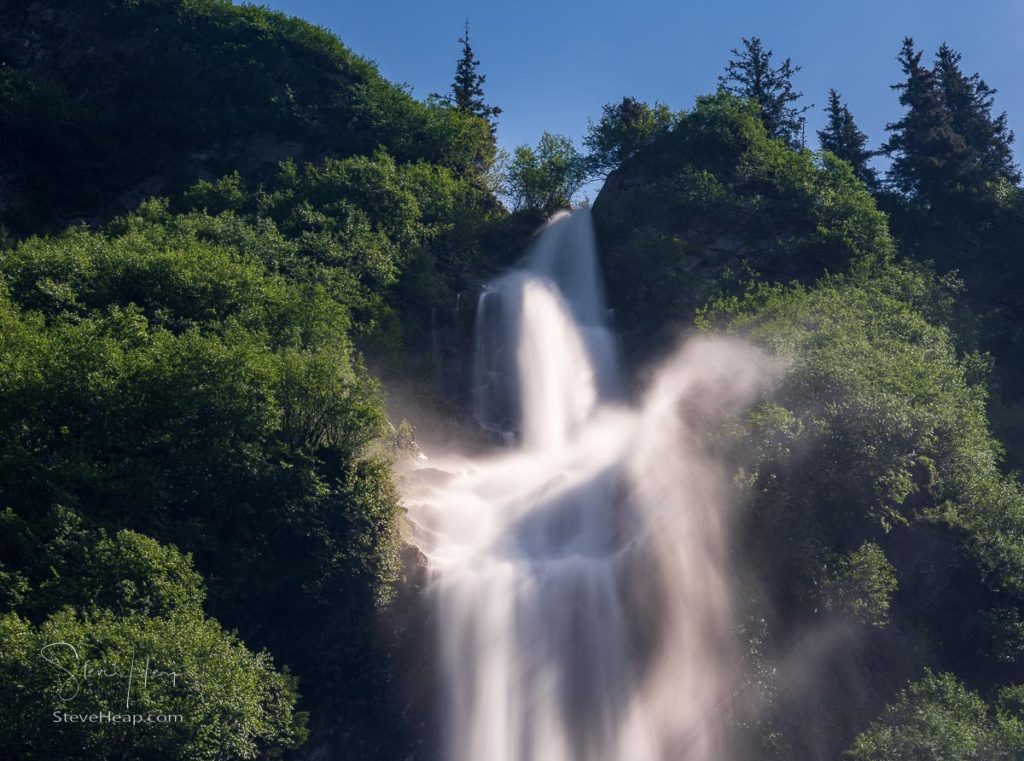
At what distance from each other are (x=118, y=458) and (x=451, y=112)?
31.3m

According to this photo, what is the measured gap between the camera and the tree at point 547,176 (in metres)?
49.1

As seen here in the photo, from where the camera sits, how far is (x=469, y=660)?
25.4 m

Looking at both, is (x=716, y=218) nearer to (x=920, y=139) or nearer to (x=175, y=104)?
(x=920, y=139)

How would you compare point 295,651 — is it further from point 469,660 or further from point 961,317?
point 961,317

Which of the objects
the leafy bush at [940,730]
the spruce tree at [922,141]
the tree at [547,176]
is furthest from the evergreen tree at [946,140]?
the leafy bush at [940,730]

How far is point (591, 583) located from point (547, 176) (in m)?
27.4

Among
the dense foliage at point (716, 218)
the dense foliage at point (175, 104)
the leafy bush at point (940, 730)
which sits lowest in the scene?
the leafy bush at point (940, 730)

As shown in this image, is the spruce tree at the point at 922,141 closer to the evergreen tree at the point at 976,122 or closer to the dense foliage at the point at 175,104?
the evergreen tree at the point at 976,122

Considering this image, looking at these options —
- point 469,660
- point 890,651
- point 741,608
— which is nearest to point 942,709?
point 890,651

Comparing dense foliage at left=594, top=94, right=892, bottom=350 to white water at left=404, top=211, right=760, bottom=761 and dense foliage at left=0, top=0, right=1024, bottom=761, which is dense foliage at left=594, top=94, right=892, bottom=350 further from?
white water at left=404, top=211, right=760, bottom=761

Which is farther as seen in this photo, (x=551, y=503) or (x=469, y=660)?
(x=551, y=503)

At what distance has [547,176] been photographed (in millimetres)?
49219

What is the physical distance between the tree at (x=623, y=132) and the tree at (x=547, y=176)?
3.29 feet

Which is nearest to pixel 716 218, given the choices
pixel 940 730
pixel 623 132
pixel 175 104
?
pixel 623 132
